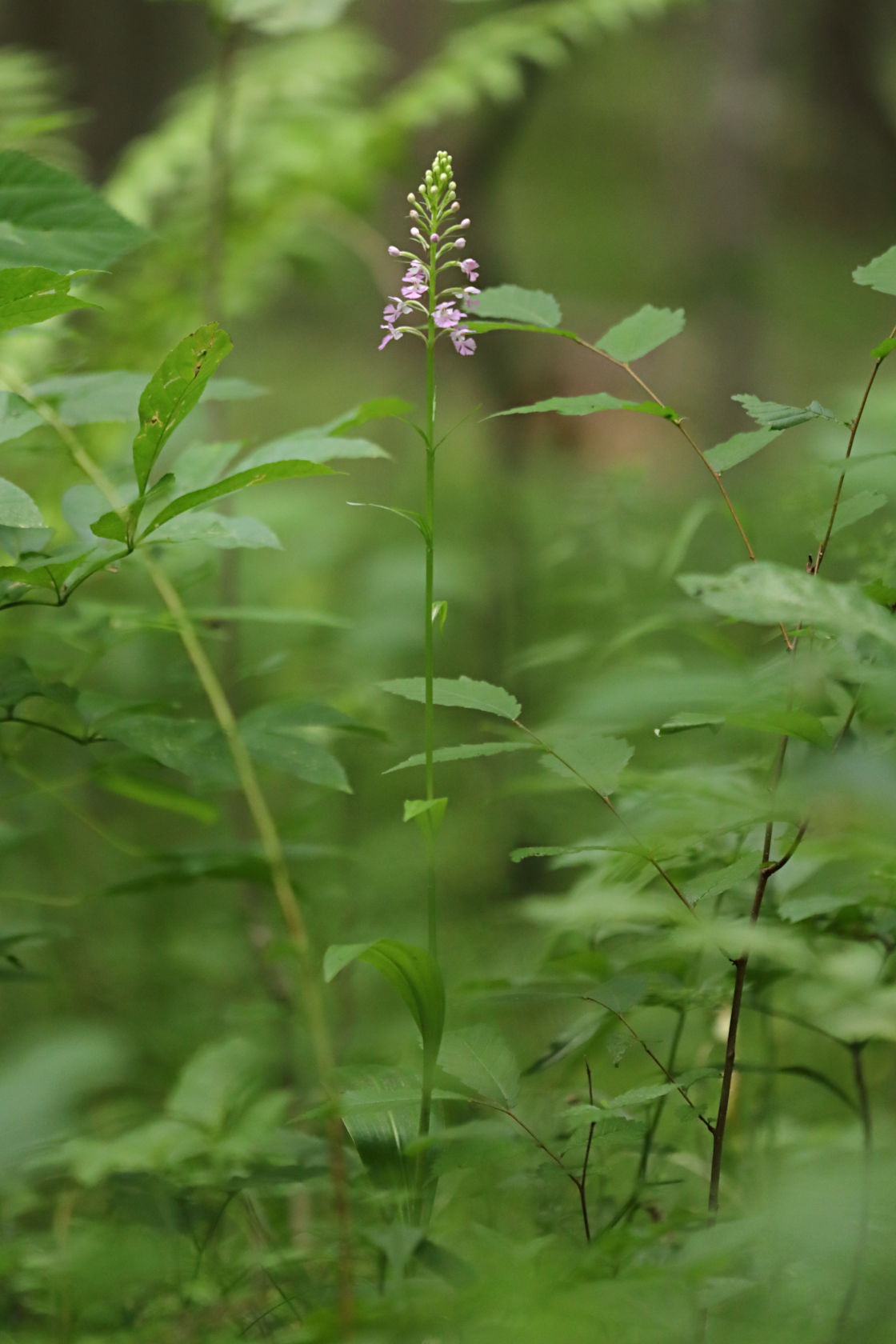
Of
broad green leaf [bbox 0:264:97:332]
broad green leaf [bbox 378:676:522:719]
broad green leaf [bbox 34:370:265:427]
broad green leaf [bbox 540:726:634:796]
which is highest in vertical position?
broad green leaf [bbox 0:264:97:332]

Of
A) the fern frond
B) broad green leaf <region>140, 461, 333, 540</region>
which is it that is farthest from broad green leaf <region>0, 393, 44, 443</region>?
the fern frond

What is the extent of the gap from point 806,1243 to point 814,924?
33 cm

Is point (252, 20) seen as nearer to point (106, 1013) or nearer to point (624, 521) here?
point (624, 521)

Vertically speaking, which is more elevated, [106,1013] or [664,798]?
[664,798]

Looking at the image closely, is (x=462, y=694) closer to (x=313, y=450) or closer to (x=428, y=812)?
(x=428, y=812)

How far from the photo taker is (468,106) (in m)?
1.50

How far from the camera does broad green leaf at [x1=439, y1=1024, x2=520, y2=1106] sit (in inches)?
23.3

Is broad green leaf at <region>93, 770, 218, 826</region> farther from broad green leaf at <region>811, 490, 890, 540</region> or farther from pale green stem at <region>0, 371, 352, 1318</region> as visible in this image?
broad green leaf at <region>811, 490, 890, 540</region>

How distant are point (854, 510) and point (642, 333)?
0.18 m

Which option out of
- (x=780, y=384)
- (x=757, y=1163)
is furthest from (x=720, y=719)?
(x=780, y=384)

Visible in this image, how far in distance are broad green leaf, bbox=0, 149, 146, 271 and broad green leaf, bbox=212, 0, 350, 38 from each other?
0.48 meters

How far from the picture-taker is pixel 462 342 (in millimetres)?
627

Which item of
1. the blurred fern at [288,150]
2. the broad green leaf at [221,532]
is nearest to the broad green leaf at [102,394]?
the broad green leaf at [221,532]

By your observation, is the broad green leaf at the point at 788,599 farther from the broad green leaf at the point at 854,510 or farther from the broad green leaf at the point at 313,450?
the broad green leaf at the point at 313,450
